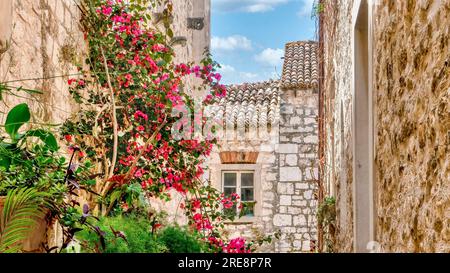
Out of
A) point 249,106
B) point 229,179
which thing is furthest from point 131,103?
point 249,106

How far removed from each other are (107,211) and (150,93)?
1254mm

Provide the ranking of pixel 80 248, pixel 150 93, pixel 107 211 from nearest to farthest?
pixel 80 248 → pixel 107 211 → pixel 150 93

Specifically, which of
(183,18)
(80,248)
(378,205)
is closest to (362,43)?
(378,205)

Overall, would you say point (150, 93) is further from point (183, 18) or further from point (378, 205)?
point (183, 18)

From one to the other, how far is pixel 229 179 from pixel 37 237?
37.9 ft

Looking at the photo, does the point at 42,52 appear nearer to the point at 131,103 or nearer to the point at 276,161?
the point at 131,103


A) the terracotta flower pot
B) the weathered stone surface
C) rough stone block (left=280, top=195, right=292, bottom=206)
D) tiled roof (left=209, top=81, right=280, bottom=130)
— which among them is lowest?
the terracotta flower pot

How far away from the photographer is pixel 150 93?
18.5 ft

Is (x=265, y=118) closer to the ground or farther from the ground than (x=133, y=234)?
farther from the ground

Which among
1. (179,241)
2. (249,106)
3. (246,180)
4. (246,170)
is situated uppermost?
(249,106)

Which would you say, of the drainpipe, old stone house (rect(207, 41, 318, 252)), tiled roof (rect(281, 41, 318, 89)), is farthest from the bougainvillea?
tiled roof (rect(281, 41, 318, 89))

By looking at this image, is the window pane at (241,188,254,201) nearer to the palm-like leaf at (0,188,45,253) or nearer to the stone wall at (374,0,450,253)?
the stone wall at (374,0,450,253)

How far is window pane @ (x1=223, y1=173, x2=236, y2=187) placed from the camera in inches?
551

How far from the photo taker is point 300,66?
49.4 ft
